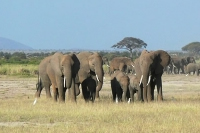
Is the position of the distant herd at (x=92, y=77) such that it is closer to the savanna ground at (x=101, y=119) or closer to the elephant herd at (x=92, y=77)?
the elephant herd at (x=92, y=77)

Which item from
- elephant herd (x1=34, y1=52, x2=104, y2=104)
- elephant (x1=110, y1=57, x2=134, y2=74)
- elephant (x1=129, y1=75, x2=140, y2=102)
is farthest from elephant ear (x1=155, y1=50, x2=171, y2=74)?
elephant (x1=110, y1=57, x2=134, y2=74)

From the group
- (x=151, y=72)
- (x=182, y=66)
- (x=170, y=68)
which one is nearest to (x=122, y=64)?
(x=151, y=72)

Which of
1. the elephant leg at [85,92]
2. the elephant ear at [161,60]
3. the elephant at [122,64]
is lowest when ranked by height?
the elephant leg at [85,92]

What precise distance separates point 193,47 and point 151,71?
345 ft

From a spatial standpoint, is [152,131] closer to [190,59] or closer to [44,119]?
[44,119]

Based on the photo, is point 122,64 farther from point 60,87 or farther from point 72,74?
point 72,74

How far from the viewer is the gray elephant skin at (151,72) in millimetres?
23547

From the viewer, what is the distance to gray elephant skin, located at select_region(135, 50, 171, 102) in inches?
927

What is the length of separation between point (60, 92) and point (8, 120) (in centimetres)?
571

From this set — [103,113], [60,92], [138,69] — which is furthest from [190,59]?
[103,113]

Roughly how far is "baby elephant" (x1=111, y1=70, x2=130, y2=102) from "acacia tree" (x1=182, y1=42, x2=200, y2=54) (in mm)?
101570

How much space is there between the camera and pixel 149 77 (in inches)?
934

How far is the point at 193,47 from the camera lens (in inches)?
5030

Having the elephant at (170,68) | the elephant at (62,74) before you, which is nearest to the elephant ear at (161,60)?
the elephant at (62,74)
